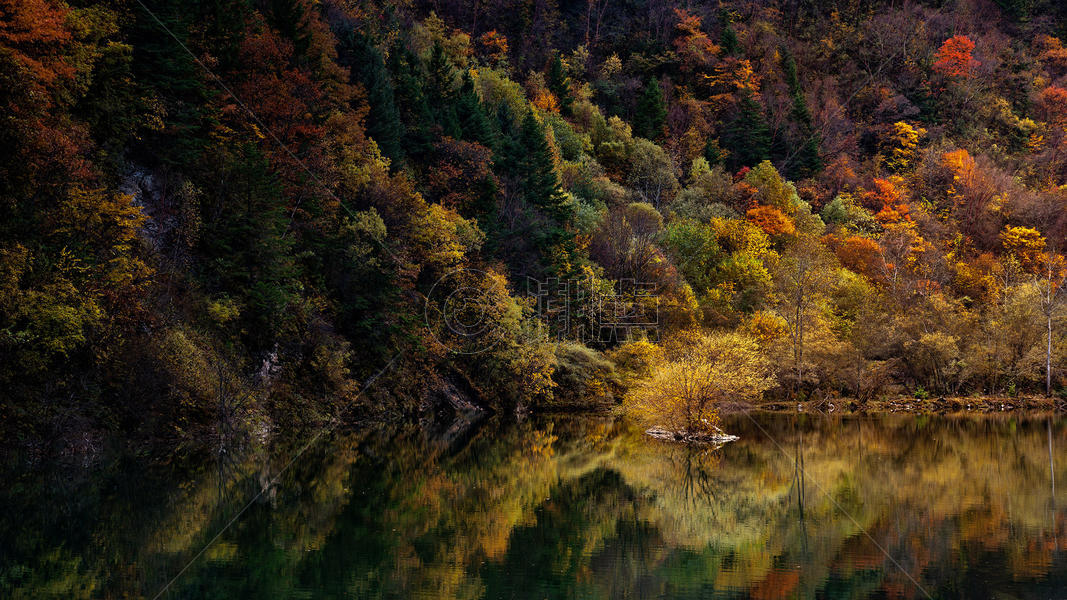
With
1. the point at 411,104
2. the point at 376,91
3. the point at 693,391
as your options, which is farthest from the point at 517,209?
the point at 693,391

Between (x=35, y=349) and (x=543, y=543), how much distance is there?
48.5 ft

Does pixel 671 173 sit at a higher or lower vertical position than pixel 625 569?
lower

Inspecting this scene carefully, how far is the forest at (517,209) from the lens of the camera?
25656 millimetres

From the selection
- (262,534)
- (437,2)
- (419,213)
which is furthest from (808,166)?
(262,534)

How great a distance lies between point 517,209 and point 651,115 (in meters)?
35.7

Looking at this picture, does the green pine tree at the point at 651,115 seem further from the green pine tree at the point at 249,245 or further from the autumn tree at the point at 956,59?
the green pine tree at the point at 249,245

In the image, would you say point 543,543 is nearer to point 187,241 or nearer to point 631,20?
point 187,241

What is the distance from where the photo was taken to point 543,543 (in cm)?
1562

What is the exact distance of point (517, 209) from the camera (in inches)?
1994

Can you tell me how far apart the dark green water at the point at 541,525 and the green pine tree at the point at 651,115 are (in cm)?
5642

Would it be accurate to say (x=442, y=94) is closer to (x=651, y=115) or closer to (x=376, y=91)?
(x=376, y=91)

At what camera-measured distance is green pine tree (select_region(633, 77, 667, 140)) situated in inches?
3216

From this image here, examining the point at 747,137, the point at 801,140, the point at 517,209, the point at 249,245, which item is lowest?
the point at 517,209

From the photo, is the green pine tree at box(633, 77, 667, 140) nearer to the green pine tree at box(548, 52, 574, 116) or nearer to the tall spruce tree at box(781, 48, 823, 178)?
the green pine tree at box(548, 52, 574, 116)
